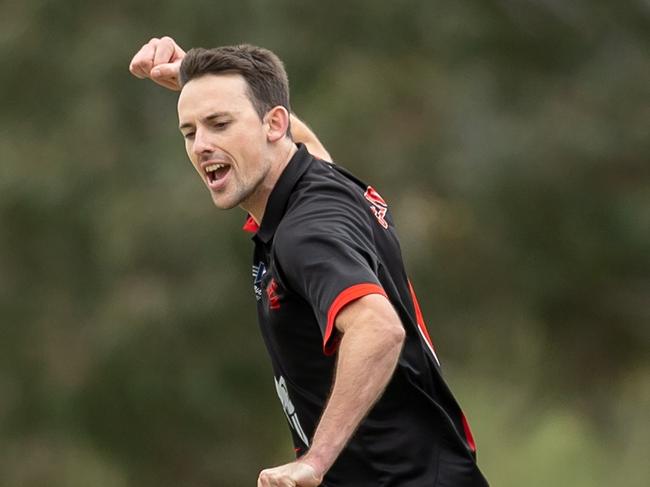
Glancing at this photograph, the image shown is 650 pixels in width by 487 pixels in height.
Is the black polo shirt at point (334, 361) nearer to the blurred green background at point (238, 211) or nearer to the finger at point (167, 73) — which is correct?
the finger at point (167, 73)

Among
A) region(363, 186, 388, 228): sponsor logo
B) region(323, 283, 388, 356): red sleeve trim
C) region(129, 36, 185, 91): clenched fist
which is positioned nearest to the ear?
region(363, 186, 388, 228): sponsor logo

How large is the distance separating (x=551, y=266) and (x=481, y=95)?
6.50 ft

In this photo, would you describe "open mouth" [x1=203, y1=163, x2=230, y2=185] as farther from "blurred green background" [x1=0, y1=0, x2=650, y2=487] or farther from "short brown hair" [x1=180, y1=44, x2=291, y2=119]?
"blurred green background" [x1=0, y1=0, x2=650, y2=487]

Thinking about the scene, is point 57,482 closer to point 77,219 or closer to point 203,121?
point 77,219

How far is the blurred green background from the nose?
11.6 meters

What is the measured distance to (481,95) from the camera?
18156mm

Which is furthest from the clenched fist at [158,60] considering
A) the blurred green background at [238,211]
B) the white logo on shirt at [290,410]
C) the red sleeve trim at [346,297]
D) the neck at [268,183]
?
the blurred green background at [238,211]

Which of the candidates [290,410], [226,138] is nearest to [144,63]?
[226,138]

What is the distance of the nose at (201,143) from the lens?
4.83 metres

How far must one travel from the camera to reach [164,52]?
5863mm

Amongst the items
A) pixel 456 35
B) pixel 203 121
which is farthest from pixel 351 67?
pixel 203 121

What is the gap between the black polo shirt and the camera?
4.61 metres

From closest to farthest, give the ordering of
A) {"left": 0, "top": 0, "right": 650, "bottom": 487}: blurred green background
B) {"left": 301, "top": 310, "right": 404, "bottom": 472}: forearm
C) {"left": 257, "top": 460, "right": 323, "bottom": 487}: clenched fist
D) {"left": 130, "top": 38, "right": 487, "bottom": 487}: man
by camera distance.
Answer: {"left": 257, "top": 460, "right": 323, "bottom": 487}: clenched fist → {"left": 301, "top": 310, "right": 404, "bottom": 472}: forearm → {"left": 130, "top": 38, "right": 487, "bottom": 487}: man → {"left": 0, "top": 0, "right": 650, "bottom": 487}: blurred green background

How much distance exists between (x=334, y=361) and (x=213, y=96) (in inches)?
33.2
